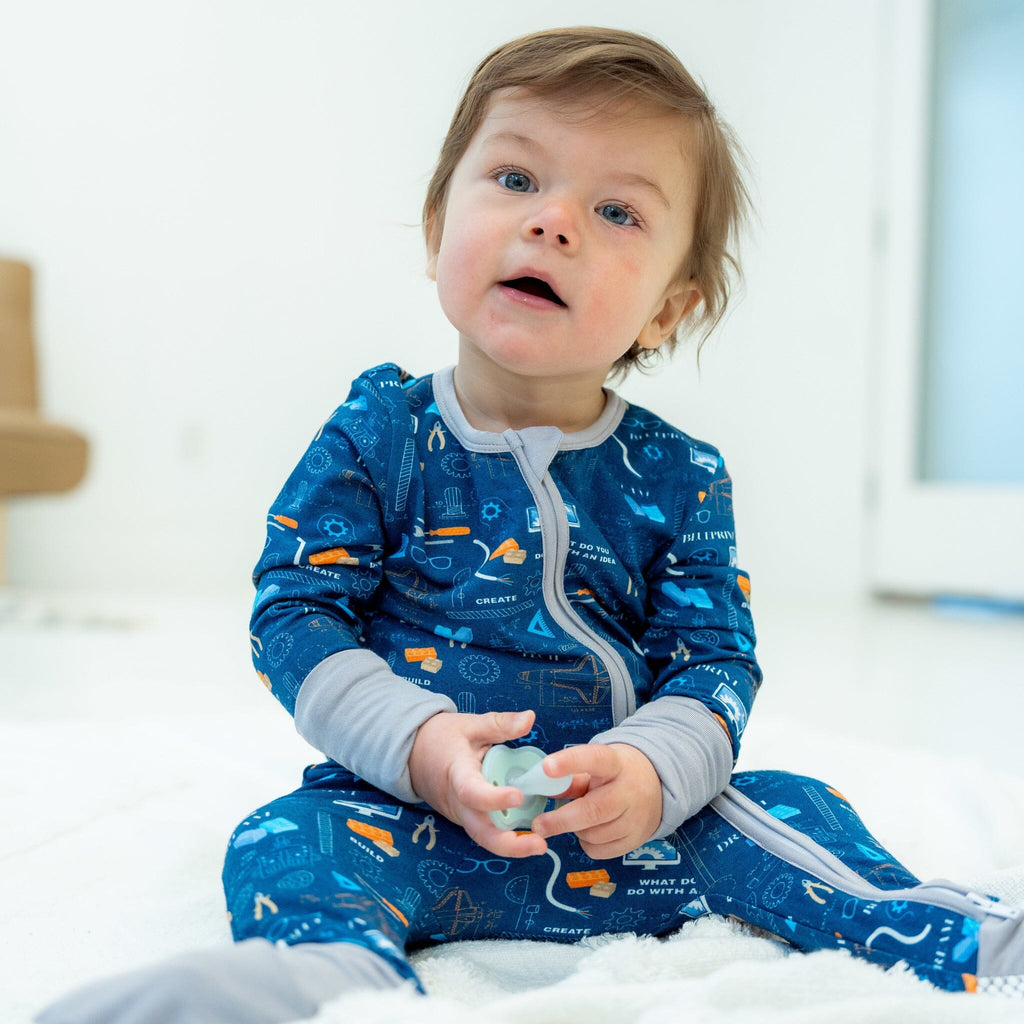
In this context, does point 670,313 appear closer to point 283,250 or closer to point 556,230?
point 556,230

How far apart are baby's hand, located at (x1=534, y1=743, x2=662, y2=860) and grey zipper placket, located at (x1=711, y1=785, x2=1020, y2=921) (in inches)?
3.4

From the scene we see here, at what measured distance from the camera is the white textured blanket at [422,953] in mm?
488

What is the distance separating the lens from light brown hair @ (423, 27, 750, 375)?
0.74 meters

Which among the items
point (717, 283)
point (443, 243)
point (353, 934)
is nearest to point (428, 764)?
point (353, 934)

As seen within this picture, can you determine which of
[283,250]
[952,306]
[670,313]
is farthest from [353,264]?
[670,313]

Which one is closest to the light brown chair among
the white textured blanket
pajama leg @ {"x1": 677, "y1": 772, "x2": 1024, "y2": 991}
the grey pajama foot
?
the white textured blanket

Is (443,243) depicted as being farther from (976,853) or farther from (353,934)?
(976,853)

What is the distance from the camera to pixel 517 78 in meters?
0.76

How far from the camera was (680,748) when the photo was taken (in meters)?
0.68

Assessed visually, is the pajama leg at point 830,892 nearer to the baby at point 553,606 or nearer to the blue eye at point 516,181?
the baby at point 553,606

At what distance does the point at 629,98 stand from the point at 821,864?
0.50 m

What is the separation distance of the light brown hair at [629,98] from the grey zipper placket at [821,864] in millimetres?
383

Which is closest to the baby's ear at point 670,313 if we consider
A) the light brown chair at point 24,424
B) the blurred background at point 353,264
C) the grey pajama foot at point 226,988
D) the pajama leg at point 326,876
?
the pajama leg at point 326,876

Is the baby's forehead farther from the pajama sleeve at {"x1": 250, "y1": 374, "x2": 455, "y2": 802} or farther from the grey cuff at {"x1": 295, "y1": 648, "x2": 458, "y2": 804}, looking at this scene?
the grey cuff at {"x1": 295, "y1": 648, "x2": 458, "y2": 804}
